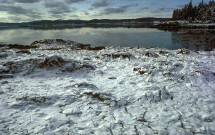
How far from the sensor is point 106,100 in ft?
30.0

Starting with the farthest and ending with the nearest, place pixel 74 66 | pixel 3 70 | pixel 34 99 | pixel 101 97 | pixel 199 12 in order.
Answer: pixel 199 12 < pixel 74 66 < pixel 3 70 < pixel 101 97 < pixel 34 99

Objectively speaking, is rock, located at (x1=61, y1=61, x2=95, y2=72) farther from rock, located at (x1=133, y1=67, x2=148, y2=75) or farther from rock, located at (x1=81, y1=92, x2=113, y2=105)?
rock, located at (x1=81, y1=92, x2=113, y2=105)

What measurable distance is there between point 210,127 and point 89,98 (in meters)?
4.75

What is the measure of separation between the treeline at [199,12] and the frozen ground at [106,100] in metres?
129

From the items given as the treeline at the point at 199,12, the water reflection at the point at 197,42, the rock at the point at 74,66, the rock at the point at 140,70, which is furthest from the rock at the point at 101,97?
the treeline at the point at 199,12

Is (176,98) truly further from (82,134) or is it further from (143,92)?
(82,134)

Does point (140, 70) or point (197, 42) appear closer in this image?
point (140, 70)

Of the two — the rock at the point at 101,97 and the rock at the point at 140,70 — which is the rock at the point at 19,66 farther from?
the rock at the point at 140,70

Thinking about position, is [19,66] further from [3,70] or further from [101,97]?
[101,97]

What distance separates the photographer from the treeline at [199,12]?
12769cm

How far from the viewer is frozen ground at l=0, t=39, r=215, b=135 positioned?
714 cm

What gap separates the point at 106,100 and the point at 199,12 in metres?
147

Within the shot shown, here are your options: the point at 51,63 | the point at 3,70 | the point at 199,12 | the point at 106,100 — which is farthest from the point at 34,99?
the point at 199,12

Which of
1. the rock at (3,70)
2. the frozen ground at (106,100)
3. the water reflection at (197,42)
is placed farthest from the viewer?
the water reflection at (197,42)
